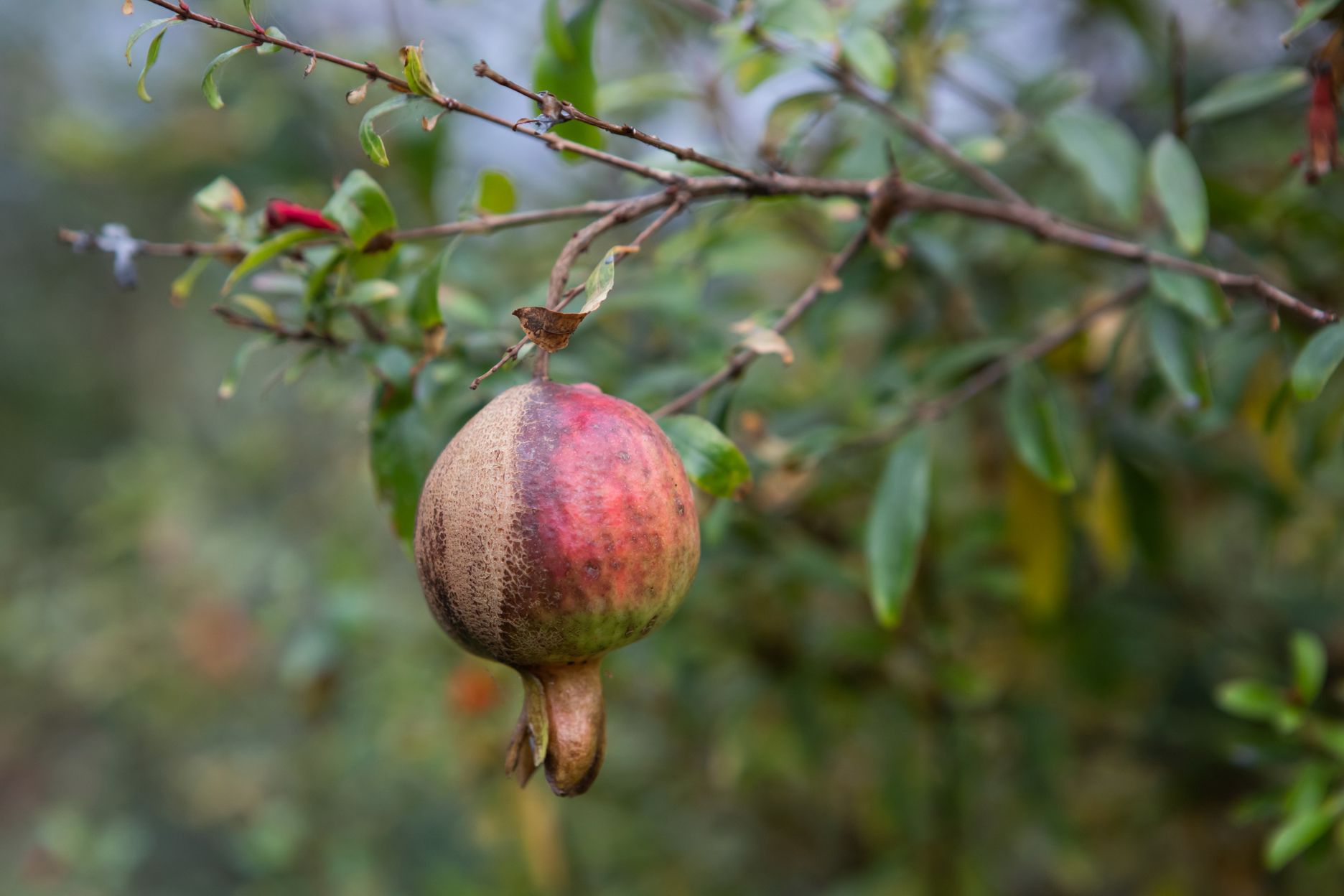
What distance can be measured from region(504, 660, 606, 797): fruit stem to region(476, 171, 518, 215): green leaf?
0.42 meters

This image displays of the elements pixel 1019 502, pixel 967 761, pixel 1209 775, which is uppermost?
pixel 1019 502

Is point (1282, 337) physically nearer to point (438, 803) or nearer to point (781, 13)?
point (781, 13)

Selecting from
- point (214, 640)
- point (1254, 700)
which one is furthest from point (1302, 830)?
point (214, 640)

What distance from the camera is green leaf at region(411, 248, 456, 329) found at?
31.5 inches

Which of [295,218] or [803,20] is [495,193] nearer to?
[295,218]

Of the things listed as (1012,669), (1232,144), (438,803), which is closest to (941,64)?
(1232,144)

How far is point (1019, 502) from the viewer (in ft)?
4.41

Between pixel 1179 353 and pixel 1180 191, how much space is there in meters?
0.16

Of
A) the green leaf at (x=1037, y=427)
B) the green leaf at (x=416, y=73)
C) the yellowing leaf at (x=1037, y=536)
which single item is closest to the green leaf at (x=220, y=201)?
the green leaf at (x=416, y=73)

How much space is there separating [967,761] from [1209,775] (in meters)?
0.36

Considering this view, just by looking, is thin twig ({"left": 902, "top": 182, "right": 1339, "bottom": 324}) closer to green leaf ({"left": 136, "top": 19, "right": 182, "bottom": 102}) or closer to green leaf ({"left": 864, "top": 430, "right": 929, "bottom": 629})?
green leaf ({"left": 864, "top": 430, "right": 929, "bottom": 629})

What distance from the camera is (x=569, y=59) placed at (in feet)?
3.22

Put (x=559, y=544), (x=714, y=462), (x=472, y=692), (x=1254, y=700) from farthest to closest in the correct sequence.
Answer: (x=472, y=692), (x=1254, y=700), (x=714, y=462), (x=559, y=544)

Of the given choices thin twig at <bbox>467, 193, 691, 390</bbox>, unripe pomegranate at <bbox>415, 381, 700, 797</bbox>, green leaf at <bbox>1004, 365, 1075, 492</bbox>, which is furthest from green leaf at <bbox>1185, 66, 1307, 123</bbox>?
unripe pomegranate at <bbox>415, 381, 700, 797</bbox>
